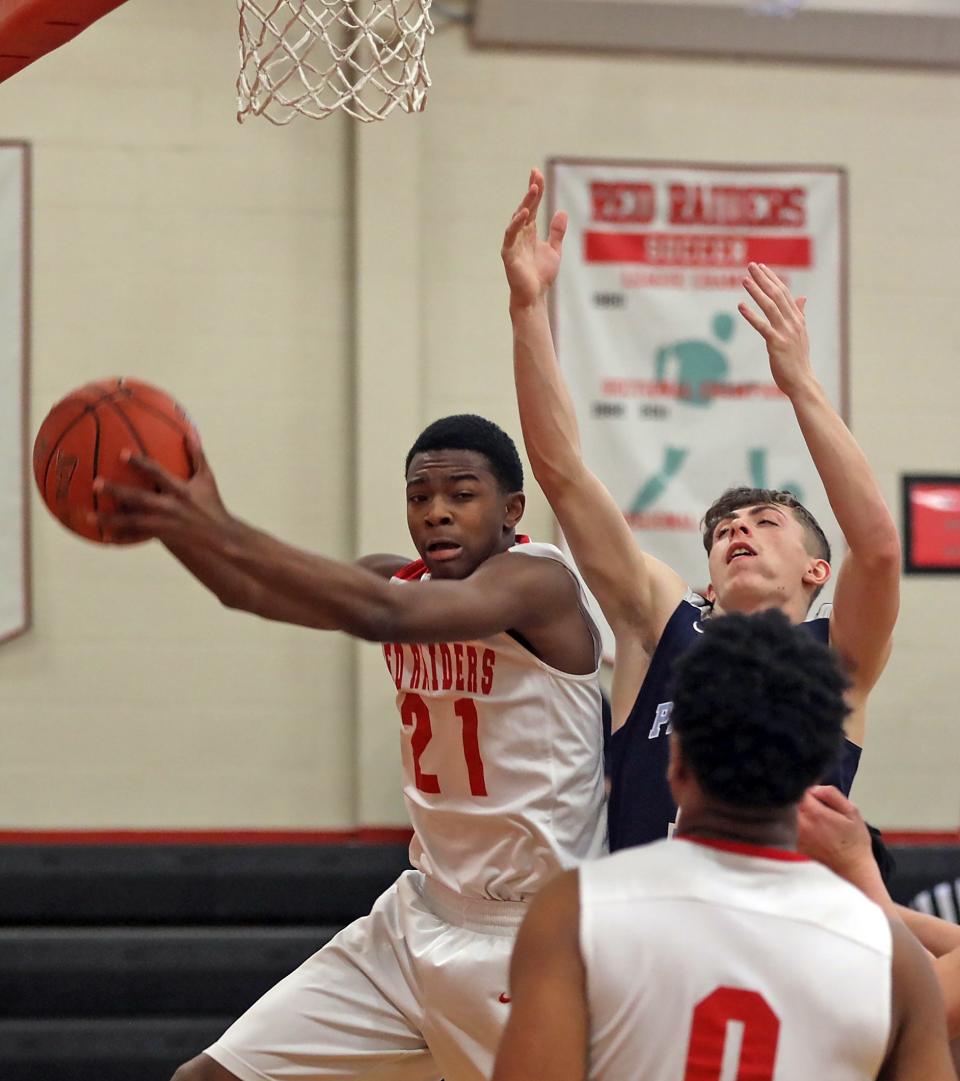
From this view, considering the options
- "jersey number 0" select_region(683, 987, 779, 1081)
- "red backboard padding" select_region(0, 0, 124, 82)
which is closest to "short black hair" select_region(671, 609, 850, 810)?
"jersey number 0" select_region(683, 987, 779, 1081)

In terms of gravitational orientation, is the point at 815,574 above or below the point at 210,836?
above

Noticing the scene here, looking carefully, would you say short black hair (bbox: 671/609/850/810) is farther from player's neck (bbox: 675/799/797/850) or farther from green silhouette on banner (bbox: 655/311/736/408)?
green silhouette on banner (bbox: 655/311/736/408)

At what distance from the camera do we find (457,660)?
3.24 metres

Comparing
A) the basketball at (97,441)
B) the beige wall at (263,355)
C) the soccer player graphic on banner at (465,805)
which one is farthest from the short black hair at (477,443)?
the beige wall at (263,355)

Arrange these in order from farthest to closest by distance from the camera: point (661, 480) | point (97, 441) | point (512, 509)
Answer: point (661, 480), point (512, 509), point (97, 441)

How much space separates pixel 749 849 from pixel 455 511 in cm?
151

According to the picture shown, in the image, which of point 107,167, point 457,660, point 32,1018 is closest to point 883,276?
point 107,167

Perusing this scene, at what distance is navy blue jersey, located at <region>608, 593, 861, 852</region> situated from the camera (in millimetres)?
3174

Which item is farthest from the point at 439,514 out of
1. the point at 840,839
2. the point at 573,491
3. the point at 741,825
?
the point at 741,825

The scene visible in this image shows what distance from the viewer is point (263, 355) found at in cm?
624

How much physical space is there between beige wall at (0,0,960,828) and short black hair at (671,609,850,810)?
428 cm

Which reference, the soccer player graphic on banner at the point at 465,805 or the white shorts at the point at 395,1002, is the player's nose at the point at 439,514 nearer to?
the soccer player graphic on banner at the point at 465,805

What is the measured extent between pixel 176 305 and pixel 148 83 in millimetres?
939

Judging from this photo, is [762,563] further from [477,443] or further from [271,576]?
[271,576]
